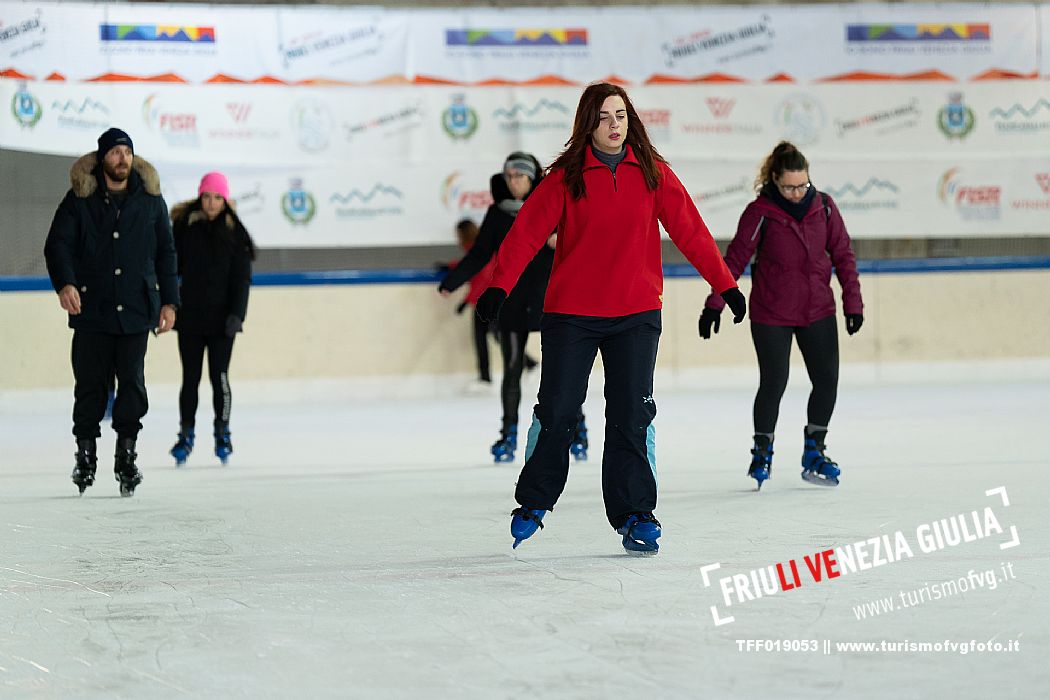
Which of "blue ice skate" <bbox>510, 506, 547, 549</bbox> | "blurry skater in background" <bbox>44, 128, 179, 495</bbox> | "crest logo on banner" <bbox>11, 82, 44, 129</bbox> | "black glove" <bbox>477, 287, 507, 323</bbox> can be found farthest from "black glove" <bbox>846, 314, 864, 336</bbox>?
"crest logo on banner" <bbox>11, 82, 44, 129</bbox>

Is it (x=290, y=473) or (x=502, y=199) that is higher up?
(x=502, y=199)

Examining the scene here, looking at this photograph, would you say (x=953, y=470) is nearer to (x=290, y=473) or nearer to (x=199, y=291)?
(x=290, y=473)

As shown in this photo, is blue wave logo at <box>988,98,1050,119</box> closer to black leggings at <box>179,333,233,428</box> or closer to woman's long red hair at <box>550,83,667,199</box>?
black leggings at <box>179,333,233,428</box>

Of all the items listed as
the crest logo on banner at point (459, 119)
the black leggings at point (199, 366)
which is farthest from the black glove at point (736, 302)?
the crest logo on banner at point (459, 119)

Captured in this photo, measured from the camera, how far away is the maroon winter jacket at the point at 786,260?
18.6 feet

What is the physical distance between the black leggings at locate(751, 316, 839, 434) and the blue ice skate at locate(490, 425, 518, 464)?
4.45ft

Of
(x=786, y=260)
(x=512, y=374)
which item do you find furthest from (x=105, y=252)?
(x=786, y=260)

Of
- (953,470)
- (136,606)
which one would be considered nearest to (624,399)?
(136,606)

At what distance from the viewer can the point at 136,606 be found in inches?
142

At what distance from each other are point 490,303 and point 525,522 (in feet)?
2.07

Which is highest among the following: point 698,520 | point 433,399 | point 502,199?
point 502,199

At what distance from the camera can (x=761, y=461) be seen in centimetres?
566

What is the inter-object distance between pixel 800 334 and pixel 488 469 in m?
1.54

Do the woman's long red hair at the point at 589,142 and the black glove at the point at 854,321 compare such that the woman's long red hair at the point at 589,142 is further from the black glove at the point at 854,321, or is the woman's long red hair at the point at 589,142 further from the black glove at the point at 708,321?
the black glove at the point at 854,321
